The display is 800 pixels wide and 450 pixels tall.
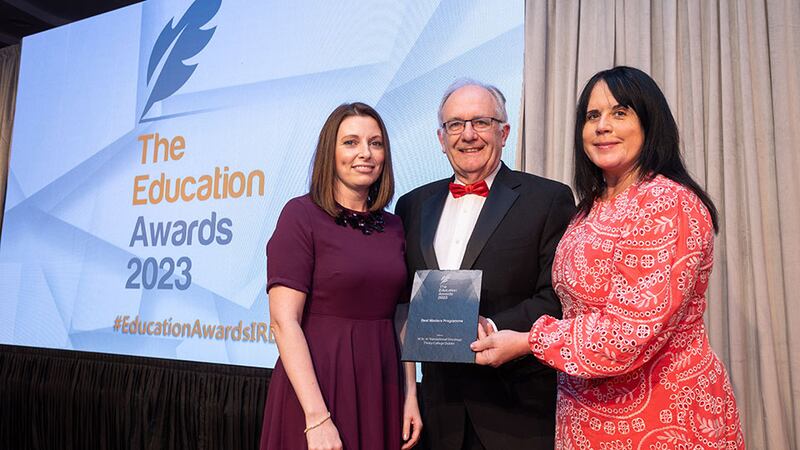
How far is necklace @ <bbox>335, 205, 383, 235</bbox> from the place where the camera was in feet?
5.83

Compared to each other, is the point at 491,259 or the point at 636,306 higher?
the point at 491,259

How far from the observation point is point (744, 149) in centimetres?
261

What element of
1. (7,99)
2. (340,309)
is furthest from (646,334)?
(7,99)

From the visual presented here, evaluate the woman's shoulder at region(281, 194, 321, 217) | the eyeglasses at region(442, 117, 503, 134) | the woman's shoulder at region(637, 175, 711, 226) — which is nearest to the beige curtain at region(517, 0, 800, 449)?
the eyeglasses at region(442, 117, 503, 134)

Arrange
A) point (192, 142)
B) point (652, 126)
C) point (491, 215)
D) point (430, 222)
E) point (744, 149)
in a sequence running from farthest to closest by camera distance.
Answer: point (192, 142), point (744, 149), point (430, 222), point (491, 215), point (652, 126)

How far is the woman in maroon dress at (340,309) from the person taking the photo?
163 cm

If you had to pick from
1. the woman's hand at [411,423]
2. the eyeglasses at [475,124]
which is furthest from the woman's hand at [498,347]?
the eyeglasses at [475,124]

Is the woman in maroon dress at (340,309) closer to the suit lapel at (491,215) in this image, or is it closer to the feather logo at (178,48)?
the suit lapel at (491,215)

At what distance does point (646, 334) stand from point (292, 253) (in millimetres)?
909

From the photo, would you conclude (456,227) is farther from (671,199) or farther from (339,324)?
(671,199)

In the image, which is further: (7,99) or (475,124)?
(7,99)

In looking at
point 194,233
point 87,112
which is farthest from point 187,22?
point 194,233

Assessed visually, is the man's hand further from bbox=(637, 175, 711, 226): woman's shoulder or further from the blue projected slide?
the blue projected slide

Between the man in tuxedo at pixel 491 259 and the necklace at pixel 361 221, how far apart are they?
0.41 feet
